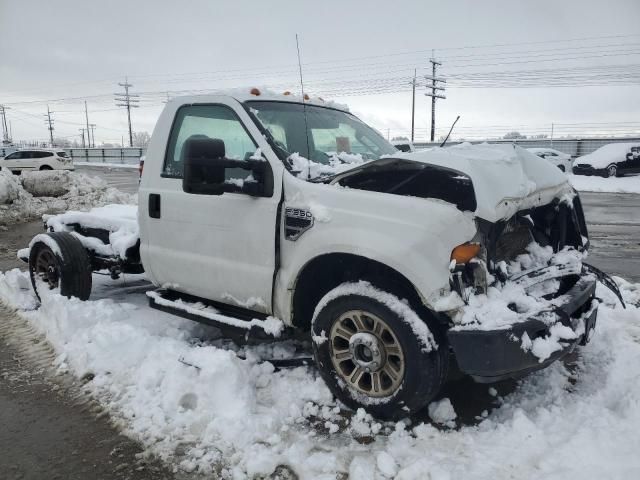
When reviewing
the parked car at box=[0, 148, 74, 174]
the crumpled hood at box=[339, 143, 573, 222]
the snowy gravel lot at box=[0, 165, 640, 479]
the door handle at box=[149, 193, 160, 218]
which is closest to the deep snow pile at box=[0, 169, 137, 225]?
the door handle at box=[149, 193, 160, 218]

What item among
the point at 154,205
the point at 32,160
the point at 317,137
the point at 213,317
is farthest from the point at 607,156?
the point at 32,160

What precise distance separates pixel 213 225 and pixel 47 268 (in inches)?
100

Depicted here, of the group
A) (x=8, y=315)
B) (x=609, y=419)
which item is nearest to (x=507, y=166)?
(x=609, y=419)

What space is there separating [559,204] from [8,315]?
5130 millimetres

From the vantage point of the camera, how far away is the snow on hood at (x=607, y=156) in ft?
74.1

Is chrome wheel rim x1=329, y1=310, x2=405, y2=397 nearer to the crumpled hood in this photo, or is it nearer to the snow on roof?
the crumpled hood

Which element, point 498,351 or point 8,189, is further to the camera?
point 8,189

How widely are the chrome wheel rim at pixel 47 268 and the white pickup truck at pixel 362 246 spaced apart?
4.68 feet

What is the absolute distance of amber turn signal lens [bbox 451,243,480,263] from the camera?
2.70 metres

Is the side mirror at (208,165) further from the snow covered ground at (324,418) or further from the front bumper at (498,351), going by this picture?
the front bumper at (498,351)

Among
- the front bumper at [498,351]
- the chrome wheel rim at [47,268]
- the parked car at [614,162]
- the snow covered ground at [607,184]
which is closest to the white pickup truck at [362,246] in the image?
the front bumper at [498,351]

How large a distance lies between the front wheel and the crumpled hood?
28.5 inches

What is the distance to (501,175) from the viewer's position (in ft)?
9.95

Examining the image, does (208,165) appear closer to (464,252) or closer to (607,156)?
(464,252)
